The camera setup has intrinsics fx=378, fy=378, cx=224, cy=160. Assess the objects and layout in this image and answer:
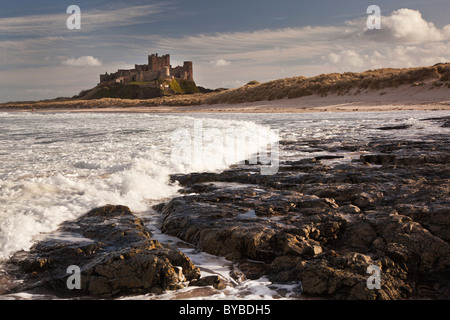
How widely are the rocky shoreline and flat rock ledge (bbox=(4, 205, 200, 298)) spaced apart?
0.01m

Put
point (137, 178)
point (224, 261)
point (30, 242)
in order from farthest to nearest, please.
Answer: point (137, 178), point (30, 242), point (224, 261)

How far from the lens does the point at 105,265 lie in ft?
11.7

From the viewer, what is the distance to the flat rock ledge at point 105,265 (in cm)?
342

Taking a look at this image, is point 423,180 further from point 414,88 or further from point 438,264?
point 414,88

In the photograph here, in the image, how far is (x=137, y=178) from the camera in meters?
7.16

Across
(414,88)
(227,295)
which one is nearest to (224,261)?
(227,295)

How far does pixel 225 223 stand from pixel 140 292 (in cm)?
156

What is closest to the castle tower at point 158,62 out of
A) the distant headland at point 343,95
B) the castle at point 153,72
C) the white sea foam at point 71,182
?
the castle at point 153,72

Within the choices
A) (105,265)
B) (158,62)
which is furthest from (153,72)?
(105,265)

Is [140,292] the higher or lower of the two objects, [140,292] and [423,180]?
the lower

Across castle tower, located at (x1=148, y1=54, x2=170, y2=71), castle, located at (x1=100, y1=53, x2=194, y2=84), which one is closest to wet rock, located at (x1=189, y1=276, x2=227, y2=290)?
castle, located at (x1=100, y1=53, x2=194, y2=84)

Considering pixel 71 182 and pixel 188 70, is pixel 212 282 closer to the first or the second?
pixel 71 182
